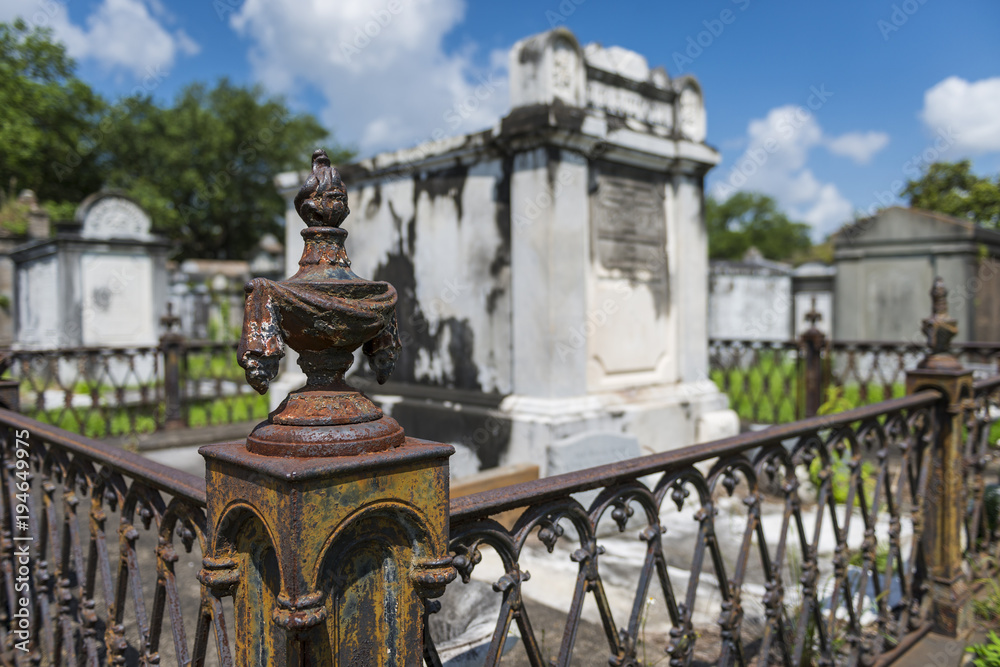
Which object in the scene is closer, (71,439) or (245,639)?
(245,639)

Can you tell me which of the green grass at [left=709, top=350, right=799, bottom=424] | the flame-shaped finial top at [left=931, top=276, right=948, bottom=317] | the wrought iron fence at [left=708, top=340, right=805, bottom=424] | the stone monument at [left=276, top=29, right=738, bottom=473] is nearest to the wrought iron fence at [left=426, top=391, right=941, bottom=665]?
the flame-shaped finial top at [left=931, top=276, right=948, bottom=317]

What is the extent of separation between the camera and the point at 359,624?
3.87 feet

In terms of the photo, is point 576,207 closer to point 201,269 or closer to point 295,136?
point 201,269

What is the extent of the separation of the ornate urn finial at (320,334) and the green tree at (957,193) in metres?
22.6

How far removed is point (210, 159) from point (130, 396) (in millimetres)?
25846

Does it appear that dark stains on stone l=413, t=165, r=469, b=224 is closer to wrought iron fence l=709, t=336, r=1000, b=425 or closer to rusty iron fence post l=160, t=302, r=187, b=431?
rusty iron fence post l=160, t=302, r=187, b=431

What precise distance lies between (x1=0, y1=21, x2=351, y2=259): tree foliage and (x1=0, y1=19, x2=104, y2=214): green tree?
0.14 feet

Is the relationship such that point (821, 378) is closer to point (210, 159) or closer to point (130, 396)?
point (130, 396)

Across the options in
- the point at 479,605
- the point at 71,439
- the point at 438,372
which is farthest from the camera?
the point at 438,372

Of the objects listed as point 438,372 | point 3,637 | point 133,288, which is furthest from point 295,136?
point 3,637

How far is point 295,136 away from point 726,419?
35784 mm

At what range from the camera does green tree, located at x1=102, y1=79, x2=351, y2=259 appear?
3175cm

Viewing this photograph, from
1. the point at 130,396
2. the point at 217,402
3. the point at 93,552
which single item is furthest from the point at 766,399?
the point at 130,396

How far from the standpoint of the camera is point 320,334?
1.17 m
